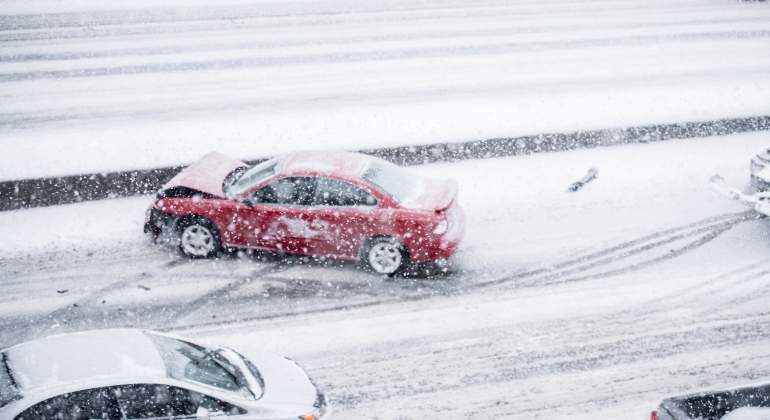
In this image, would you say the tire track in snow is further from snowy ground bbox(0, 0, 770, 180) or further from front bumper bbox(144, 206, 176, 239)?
front bumper bbox(144, 206, 176, 239)

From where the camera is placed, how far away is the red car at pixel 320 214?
10.5 metres

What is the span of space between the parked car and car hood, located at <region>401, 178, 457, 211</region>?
14.8 ft

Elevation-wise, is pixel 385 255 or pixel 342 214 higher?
pixel 342 214

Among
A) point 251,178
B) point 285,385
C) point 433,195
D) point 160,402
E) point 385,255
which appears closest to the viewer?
point 160,402

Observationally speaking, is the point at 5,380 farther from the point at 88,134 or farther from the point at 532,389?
the point at 88,134

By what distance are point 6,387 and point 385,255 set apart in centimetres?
532

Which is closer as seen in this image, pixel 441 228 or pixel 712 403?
pixel 712 403

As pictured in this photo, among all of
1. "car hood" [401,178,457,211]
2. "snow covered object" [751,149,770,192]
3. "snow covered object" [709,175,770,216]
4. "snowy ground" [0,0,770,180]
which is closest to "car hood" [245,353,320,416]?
"car hood" [401,178,457,211]

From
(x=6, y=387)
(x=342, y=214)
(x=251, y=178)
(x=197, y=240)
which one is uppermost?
(x=251, y=178)

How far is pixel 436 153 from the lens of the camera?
14.9 metres

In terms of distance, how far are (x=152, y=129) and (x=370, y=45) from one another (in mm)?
8082

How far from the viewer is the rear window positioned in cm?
629

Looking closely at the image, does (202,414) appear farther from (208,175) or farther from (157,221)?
(208,175)

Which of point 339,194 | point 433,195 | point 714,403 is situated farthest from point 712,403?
point 339,194
